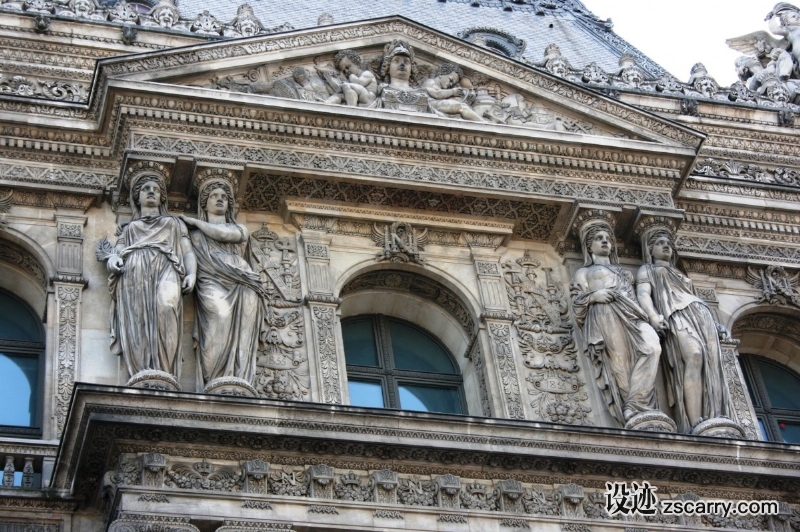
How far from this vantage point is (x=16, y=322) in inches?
811

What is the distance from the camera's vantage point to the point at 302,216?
21656 millimetres

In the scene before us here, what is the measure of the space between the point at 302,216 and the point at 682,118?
6.40 metres

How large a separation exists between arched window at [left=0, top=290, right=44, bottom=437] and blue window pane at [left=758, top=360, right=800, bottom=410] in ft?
28.5

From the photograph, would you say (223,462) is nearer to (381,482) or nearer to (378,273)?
(381,482)

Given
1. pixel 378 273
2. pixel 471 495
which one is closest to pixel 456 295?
pixel 378 273

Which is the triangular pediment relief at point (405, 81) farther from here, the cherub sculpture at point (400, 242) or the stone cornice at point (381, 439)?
the stone cornice at point (381, 439)

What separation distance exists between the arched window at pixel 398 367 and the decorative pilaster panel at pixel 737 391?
9.99 feet

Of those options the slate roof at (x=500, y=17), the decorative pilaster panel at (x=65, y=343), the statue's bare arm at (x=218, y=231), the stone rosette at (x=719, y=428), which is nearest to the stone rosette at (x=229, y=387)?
the decorative pilaster panel at (x=65, y=343)

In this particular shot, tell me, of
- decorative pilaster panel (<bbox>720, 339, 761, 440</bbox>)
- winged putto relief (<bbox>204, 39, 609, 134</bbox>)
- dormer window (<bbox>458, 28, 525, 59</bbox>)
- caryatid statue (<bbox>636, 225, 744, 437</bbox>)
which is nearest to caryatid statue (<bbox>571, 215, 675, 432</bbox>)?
caryatid statue (<bbox>636, 225, 744, 437</bbox>)

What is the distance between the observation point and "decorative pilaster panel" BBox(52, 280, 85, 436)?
1897 cm

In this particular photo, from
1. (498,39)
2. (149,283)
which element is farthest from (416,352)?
(498,39)

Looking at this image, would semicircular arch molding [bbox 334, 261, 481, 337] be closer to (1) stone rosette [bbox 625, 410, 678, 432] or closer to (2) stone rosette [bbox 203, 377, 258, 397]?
(1) stone rosette [bbox 625, 410, 678, 432]

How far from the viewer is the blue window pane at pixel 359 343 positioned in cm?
2127

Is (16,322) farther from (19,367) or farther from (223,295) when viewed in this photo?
(223,295)
